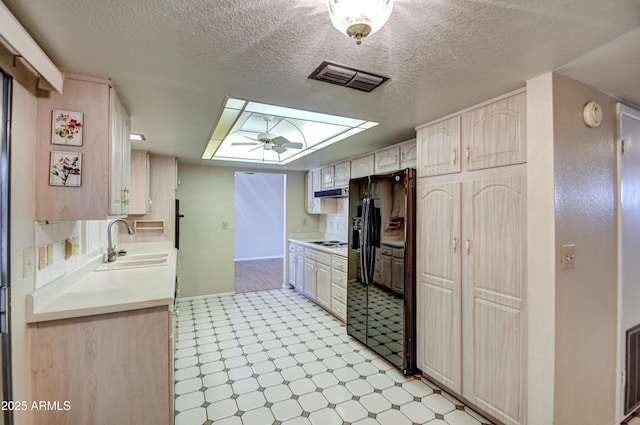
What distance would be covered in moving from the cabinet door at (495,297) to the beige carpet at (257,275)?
3739mm

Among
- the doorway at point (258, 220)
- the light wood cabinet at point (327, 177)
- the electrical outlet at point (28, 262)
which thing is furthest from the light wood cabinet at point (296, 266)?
the electrical outlet at point (28, 262)

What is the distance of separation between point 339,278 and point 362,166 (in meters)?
1.44

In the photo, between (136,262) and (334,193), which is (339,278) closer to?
(334,193)

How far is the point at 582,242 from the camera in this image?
167cm

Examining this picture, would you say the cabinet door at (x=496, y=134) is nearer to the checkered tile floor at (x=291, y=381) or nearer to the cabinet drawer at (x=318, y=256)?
the checkered tile floor at (x=291, y=381)

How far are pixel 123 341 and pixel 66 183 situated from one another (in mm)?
894

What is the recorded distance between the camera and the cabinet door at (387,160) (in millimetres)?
3098

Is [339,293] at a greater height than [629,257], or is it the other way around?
[629,257]

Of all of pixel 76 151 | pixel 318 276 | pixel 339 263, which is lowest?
pixel 318 276

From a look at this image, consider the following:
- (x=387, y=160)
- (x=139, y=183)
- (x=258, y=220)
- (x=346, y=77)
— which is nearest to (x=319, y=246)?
(x=387, y=160)

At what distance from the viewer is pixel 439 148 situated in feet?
7.55

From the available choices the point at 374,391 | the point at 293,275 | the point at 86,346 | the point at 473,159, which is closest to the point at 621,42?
the point at 473,159

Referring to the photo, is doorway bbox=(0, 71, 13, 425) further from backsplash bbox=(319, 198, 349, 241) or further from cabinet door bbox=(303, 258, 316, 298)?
backsplash bbox=(319, 198, 349, 241)

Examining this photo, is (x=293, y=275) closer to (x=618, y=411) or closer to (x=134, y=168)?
(x=134, y=168)
